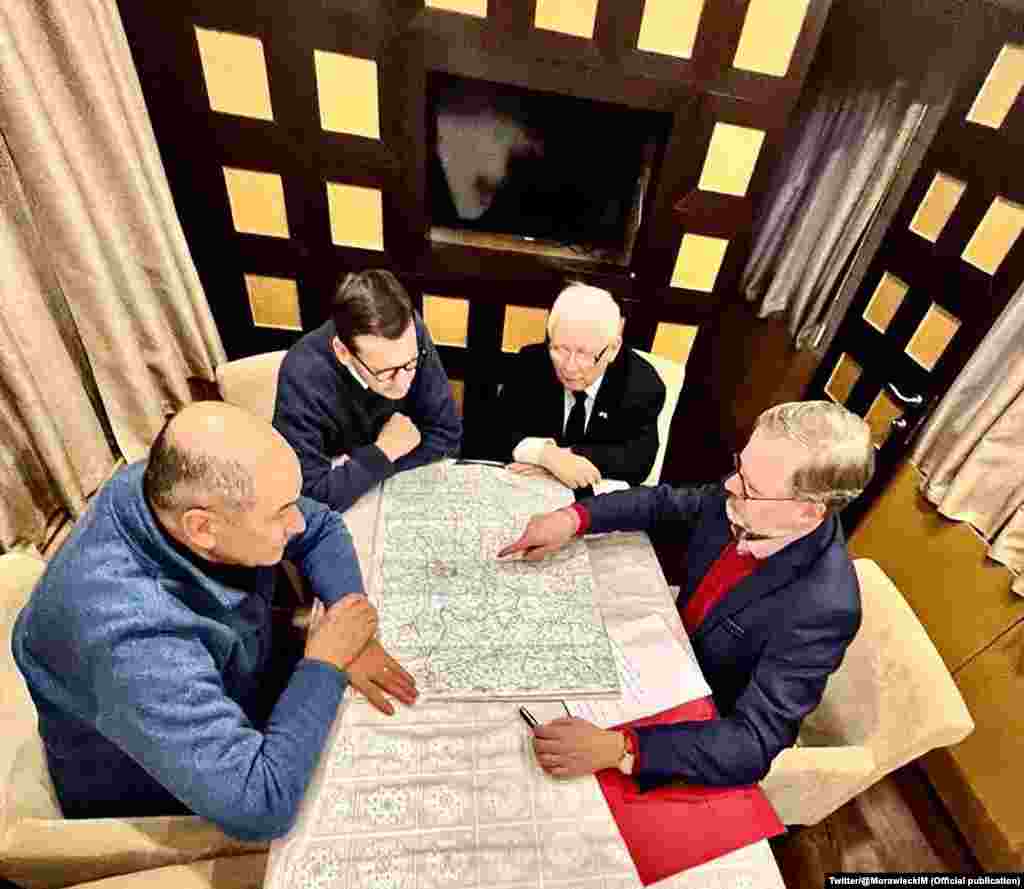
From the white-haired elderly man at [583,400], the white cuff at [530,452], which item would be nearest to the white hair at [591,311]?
the white-haired elderly man at [583,400]

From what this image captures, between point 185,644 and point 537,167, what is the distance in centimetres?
199

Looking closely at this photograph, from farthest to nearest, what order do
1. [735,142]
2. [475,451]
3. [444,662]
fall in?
[475,451], [735,142], [444,662]

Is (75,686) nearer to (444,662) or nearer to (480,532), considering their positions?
→ (444,662)

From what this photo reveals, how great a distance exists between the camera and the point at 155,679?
0.81m

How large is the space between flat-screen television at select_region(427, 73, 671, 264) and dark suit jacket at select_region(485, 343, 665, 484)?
682mm

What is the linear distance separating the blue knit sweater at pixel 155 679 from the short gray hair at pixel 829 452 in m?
0.93

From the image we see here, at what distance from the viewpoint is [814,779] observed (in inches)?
46.3

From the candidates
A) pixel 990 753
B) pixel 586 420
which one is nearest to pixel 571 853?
pixel 586 420

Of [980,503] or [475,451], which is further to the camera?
[475,451]

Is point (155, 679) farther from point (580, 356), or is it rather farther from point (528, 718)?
point (580, 356)

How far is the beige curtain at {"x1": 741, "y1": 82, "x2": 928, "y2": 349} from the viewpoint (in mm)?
3545

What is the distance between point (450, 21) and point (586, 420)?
1.32 metres

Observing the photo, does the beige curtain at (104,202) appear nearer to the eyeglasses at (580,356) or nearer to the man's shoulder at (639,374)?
the eyeglasses at (580,356)

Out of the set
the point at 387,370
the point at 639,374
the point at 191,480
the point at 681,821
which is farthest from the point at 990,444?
the point at 191,480
